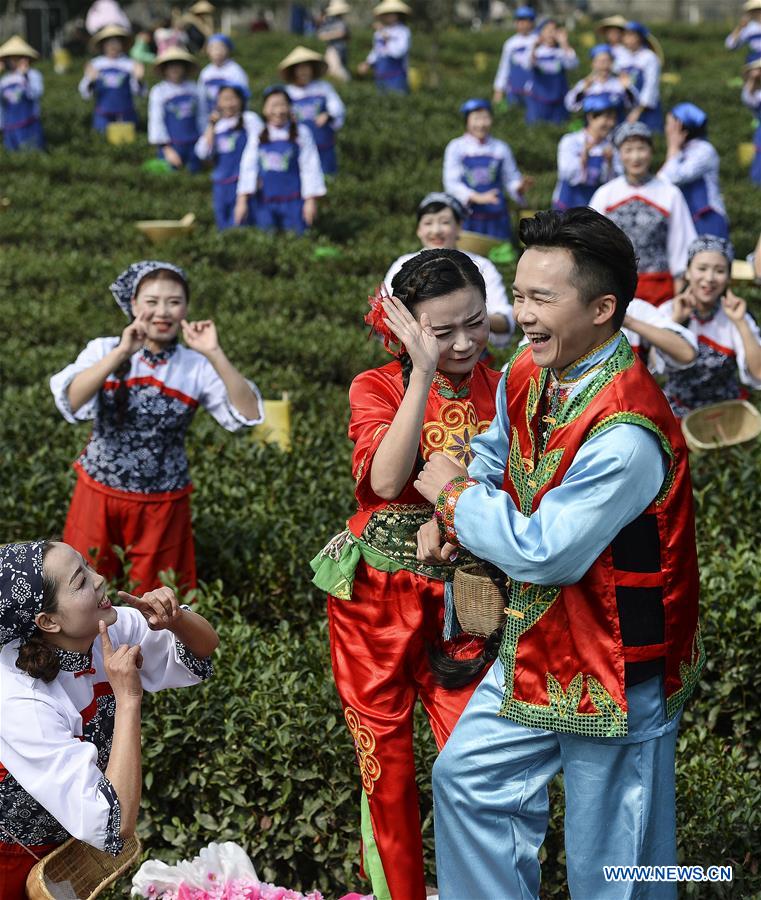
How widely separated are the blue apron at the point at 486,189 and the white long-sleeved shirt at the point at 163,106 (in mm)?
4953

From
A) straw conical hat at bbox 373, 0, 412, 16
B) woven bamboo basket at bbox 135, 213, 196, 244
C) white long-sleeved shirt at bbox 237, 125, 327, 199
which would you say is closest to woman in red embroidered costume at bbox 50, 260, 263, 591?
woven bamboo basket at bbox 135, 213, 196, 244

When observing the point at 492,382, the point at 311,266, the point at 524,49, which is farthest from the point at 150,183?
the point at 492,382

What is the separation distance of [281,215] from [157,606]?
31.8 ft

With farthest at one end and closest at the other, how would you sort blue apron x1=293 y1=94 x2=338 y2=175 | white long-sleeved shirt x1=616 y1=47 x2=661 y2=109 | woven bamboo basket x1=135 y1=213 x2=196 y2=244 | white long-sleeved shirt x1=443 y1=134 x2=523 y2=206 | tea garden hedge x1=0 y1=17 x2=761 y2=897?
white long-sleeved shirt x1=616 y1=47 x2=661 y2=109 → blue apron x1=293 y1=94 x2=338 y2=175 → woven bamboo basket x1=135 y1=213 x2=196 y2=244 → white long-sleeved shirt x1=443 y1=134 x2=523 y2=206 → tea garden hedge x1=0 y1=17 x2=761 y2=897

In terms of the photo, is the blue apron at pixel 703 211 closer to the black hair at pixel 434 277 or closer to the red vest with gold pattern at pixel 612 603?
the black hair at pixel 434 277

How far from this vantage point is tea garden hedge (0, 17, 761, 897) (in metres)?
3.94

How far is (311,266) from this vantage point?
11125 millimetres

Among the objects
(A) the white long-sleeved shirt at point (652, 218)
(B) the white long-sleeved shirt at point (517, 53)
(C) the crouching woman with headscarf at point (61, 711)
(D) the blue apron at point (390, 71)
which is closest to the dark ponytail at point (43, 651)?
(C) the crouching woman with headscarf at point (61, 711)

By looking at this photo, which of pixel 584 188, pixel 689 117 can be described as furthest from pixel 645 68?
pixel 689 117

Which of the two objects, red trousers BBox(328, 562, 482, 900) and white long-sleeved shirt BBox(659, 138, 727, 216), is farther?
white long-sleeved shirt BBox(659, 138, 727, 216)

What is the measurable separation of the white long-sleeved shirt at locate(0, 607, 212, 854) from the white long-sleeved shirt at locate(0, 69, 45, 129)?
14.3 m

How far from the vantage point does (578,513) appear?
2.61m

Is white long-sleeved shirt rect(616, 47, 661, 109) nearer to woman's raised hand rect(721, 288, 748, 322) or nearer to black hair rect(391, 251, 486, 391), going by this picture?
woman's raised hand rect(721, 288, 748, 322)

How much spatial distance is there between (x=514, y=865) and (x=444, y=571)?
2.40 ft
